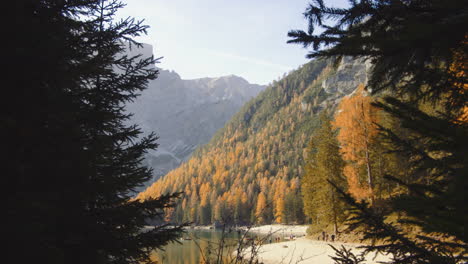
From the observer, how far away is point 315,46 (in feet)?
6.68

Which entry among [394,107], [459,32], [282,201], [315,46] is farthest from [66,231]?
[282,201]

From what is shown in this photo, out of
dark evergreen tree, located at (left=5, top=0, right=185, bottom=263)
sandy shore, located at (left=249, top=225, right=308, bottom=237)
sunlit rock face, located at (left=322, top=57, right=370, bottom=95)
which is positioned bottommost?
→ sandy shore, located at (left=249, top=225, right=308, bottom=237)

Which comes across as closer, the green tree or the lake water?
the lake water

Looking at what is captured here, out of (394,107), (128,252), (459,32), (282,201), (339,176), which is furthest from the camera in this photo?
(282,201)

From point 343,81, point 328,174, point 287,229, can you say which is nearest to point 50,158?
point 328,174

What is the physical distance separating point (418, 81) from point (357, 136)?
18.7 m

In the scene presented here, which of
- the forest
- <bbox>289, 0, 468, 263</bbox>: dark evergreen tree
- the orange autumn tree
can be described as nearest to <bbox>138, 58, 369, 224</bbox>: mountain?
the orange autumn tree

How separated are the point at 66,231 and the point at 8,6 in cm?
280

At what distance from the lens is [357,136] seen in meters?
19.0

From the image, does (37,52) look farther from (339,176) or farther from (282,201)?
(282,201)

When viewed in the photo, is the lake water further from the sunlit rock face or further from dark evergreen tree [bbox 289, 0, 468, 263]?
the sunlit rock face

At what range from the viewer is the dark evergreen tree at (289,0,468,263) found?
1246 mm

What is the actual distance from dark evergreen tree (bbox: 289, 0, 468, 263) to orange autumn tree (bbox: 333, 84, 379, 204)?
1753 cm

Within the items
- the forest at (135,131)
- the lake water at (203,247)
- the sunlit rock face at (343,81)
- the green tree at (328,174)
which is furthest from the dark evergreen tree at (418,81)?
the sunlit rock face at (343,81)
